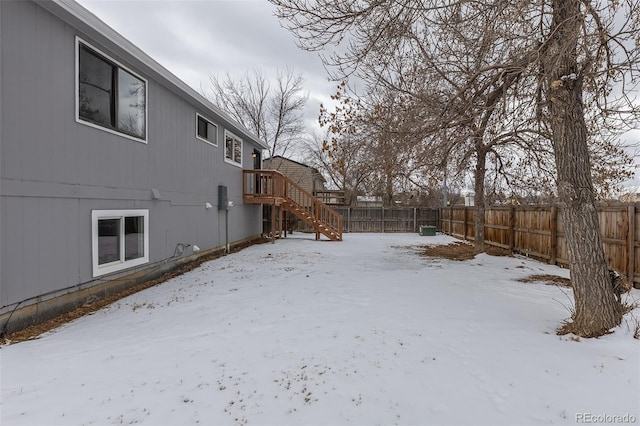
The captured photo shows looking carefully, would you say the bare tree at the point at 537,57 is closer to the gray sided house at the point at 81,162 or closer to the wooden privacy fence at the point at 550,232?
the wooden privacy fence at the point at 550,232

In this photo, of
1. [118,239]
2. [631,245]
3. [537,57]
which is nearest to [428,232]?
[631,245]

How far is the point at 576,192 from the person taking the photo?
352 cm

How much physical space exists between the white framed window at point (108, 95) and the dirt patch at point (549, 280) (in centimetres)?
786

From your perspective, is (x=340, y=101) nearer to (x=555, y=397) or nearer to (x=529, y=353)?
(x=529, y=353)

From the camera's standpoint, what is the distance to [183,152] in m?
7.70

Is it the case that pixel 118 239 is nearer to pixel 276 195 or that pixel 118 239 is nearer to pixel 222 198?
pixel 222 198

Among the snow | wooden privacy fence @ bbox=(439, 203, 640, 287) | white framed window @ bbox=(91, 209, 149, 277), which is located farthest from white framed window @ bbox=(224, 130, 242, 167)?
wooden privacy fence @ bbox=(439, 203, 640, 287)

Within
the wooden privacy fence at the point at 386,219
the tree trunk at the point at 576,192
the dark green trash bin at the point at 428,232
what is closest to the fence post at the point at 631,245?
the tree trunk at the point at 576,192

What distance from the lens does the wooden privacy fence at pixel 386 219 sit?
18.6 m

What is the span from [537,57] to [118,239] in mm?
6672

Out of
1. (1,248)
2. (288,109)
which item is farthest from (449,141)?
(288,109)

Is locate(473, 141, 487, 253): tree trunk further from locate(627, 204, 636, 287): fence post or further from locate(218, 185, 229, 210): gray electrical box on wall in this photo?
locate(218, 185, 229, 210): gray electrical box on wall

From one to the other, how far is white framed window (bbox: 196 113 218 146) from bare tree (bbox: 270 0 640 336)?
5.24 metres

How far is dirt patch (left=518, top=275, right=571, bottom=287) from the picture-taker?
5.83 m
